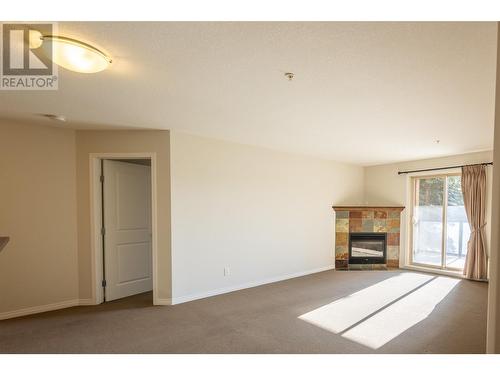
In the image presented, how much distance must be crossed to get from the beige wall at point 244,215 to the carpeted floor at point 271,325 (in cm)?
44

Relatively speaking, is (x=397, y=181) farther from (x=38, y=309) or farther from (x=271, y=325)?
(x=38, y=309)

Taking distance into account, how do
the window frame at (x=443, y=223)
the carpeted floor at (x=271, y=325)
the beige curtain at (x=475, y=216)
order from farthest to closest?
the window frame at (x=443, y=223), the beige curtain at (x=475, y=216), the carpeted floor at (x=271, y=325)

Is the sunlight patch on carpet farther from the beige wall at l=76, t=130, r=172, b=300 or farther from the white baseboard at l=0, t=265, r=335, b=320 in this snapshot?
the beige wall at l=76, t=130, r=172, b=300

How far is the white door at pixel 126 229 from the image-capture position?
3.60m

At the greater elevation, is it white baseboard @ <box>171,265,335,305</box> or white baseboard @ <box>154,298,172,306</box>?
white baseboard @ <box>154,298,172,306</box>

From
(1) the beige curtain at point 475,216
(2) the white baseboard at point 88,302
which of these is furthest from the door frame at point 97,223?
(1) the beige curtain at point 475,216

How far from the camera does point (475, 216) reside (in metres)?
4.66

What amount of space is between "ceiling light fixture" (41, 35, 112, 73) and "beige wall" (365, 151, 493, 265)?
5.85m

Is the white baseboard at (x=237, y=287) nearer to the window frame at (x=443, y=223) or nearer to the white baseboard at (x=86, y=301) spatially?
the white baseboard at (x=86, y=301)

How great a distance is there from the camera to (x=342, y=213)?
582 centimetres

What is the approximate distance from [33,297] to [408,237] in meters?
6.60

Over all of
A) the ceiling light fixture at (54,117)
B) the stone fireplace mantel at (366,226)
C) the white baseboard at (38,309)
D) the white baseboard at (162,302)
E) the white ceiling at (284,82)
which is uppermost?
the white ceiling at (284,82)

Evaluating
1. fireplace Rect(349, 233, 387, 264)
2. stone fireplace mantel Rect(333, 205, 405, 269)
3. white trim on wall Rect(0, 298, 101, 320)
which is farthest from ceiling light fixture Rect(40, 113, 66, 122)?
fireplace Rect(349, 233, 387, 264)

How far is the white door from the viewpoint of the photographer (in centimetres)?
360
